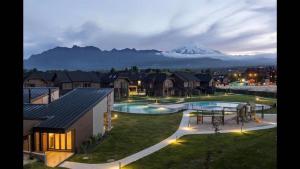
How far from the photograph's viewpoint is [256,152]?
2172 centimetres

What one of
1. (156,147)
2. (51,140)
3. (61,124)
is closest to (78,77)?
(51,140)

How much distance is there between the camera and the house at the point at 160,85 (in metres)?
72.6

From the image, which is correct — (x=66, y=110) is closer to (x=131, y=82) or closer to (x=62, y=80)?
(x=62, y=80)

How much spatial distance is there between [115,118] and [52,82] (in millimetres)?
29385

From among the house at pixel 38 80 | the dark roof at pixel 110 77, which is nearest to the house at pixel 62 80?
the house at pixel 38 80

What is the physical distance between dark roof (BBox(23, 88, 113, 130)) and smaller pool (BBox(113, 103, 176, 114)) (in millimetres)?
17325

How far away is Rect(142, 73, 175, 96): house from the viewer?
72562mm

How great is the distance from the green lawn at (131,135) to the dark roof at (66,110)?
Result: 2.80 meters

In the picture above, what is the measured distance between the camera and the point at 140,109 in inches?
2057
